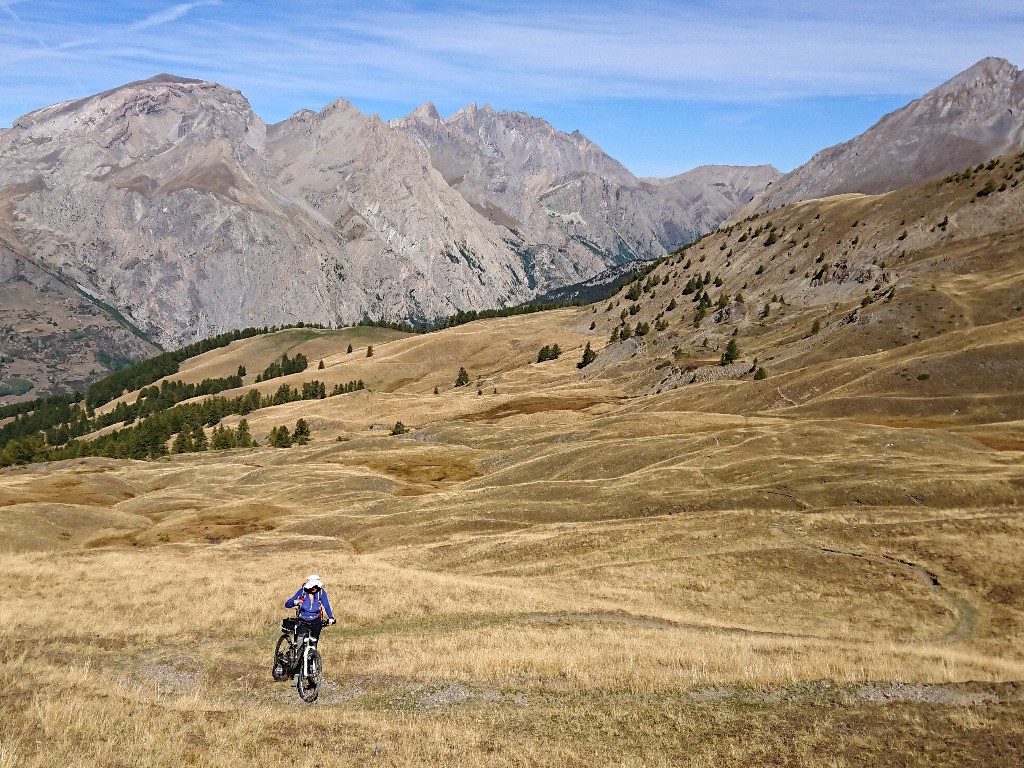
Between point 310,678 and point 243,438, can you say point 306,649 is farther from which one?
point 243,438

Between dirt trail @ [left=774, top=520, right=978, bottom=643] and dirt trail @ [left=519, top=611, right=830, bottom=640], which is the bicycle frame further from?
dirt trail @ [left=774, top=520, right=978, bottom=643]

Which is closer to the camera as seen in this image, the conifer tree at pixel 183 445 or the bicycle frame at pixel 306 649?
the bicycle frame at pixel 306 649

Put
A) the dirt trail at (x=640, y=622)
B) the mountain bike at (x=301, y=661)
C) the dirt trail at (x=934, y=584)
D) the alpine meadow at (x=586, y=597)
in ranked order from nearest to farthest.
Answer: the alpine meadow at (x=586, y=597) < the mountain bike at (x=301, y=661) < the dirt trail at (x=640, y=622) < the dirt trail at (x=934, y=584)

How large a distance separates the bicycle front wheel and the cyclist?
0.91 metres

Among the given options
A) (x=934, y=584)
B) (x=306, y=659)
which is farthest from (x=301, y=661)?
(x=934, y=584)

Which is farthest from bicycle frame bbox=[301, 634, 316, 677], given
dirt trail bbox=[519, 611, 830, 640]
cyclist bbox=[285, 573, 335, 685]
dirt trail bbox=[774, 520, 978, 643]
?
dirt trail bbox=[774, 520, 978, 643]

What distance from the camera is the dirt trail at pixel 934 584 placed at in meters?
34.7

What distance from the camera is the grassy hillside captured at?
62.5 ft

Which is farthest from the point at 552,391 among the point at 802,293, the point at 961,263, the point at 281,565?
the point at 281,565

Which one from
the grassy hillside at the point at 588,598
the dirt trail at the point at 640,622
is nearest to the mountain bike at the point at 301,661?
the grassy hillside at the point at 588,598

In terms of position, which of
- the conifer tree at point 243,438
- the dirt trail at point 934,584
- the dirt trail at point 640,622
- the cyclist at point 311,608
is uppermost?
the cyclist at point 311,608

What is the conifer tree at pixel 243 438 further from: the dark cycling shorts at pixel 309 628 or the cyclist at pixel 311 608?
the dark cycling shorts at pixel 309 628

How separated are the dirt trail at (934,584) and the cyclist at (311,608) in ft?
90.0

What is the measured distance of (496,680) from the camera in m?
25.2
